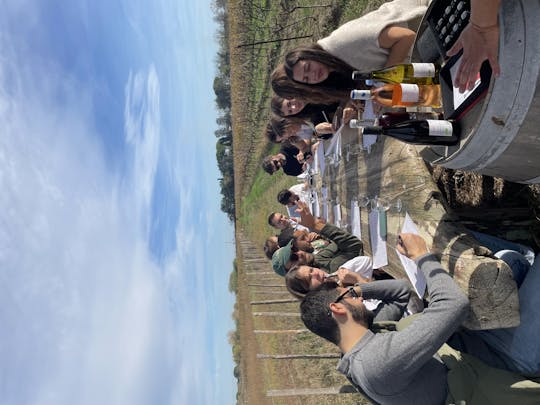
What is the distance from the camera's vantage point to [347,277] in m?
3.83

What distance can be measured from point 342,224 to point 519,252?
6.08 ft

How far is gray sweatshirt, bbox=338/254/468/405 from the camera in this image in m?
1.96

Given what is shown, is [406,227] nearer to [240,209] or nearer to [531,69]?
[531,69]

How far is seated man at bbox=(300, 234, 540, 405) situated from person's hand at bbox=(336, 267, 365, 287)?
1194mm

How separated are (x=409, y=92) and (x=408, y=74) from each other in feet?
0.42

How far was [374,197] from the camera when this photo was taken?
3.09 m

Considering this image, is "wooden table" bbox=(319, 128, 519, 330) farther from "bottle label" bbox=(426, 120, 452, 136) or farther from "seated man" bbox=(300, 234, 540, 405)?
"bottle label" bbox=(426, 120, 452, 136)

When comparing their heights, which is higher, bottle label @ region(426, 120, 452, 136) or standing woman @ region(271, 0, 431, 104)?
standing woman @ region(271, 0, 431, 104)

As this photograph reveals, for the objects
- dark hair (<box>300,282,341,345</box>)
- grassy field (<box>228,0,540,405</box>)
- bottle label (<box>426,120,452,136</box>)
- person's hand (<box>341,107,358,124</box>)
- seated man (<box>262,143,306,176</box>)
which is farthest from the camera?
seated man (<box>262,143,306,176</box>)

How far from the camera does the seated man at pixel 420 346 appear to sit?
198 centimetres

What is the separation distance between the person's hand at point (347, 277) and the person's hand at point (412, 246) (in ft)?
4.50

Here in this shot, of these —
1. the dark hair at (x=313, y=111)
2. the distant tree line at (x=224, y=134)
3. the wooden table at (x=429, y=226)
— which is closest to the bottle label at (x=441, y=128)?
the wooden table at (x=429, y=226)

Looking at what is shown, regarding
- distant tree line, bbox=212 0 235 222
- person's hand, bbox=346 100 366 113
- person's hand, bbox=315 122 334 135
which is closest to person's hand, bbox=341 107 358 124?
person's hand, bbox=346 100 366 113

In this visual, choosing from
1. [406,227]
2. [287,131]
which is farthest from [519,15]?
[287,131]
